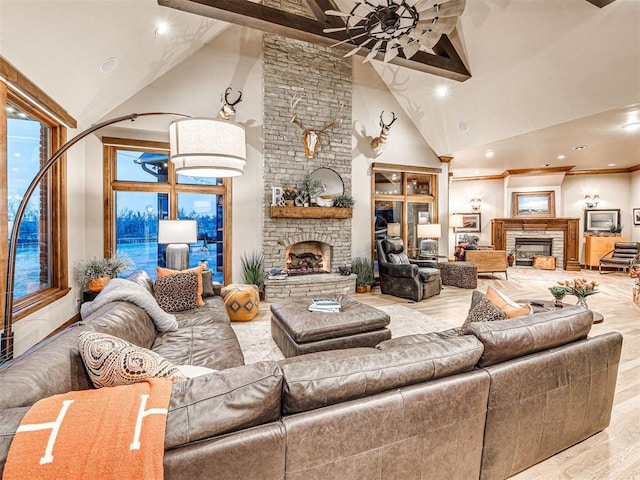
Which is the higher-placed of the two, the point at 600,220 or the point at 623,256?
the point at 600,220

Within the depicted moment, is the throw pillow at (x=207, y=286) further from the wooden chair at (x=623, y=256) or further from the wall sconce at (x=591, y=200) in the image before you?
the wall sconce at (x=591, y=200)

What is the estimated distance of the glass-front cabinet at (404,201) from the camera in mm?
6762

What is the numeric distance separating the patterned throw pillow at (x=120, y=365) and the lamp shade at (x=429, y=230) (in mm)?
6076

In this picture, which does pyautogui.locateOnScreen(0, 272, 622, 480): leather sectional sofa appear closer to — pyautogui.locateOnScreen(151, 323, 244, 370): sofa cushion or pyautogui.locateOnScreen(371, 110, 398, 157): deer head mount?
pyautogui.locateOnScreen(151, 323, 244, 370): sofa cushion

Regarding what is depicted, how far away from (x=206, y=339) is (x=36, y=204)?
2623 millimetres

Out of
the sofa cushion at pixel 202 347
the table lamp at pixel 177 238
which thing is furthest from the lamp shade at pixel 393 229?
the sofa cushion at pixel 202 347

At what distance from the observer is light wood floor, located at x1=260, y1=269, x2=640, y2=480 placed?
1.72 metres

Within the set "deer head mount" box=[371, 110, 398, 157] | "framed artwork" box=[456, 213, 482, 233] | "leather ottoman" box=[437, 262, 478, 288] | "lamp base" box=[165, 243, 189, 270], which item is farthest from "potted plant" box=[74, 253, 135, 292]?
"framed artwork" box=[456, 213, 482, 233]

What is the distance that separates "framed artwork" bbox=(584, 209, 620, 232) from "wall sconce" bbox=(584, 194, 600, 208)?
17 centimetres

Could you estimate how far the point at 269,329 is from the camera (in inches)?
155

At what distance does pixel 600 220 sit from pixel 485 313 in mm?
9925

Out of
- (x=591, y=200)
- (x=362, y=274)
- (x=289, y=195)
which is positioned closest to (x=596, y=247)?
(x=591, y=200)

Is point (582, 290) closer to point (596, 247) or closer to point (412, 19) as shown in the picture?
point (412, 19)

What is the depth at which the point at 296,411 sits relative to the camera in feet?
3.86
